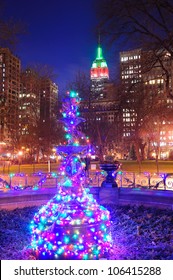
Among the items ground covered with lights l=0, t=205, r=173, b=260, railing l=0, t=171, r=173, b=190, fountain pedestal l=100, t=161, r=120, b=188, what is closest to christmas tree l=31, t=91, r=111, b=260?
ground covered with lights l=0, t=205, r=173, b=260

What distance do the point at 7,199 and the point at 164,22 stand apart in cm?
1242

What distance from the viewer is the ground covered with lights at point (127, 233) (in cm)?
830

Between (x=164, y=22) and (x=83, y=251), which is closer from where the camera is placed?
(x=83, y=251)

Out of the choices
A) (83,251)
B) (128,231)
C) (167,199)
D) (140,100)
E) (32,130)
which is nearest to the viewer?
(83,251)

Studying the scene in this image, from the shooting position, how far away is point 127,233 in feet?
33.7

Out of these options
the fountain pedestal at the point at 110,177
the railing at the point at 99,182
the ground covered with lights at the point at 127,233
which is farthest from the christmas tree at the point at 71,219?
the fountain pedestal at the point at 110,177

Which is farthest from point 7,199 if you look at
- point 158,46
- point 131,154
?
point 131,154

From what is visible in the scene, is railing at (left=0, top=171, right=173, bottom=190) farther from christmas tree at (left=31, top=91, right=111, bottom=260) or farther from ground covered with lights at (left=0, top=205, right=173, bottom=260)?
christmas tree at (left=31, top=91, right=111, bottom=260)

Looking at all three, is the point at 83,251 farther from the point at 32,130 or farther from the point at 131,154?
the point at 131,154

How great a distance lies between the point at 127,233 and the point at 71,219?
3.03m

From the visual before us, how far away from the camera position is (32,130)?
2621 inches

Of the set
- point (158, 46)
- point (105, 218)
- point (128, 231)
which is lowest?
point (128, 231)

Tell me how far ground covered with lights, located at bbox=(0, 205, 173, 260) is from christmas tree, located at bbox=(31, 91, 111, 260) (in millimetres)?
614
